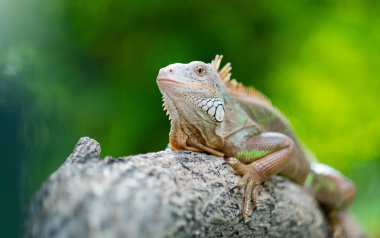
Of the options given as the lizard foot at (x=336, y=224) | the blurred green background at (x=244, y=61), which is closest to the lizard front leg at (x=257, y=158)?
the lizard foot at (x=336, y=224)

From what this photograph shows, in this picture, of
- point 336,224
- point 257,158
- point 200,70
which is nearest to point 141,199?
point 200,70

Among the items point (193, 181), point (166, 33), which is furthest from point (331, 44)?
point (193, 181)

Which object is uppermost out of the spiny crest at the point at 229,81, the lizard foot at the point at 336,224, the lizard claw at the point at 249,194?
the spiny crest at the point at 229,81

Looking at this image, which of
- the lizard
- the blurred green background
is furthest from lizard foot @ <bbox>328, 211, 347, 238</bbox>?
the blurred green background

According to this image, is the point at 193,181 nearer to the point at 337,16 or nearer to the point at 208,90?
the point at 208,90

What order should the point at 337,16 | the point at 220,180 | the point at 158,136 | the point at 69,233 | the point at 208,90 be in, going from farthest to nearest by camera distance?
the point at 337,16 < the point at 158,136 < the point at 208,90 < the point at 220,180 < the point at 69,233

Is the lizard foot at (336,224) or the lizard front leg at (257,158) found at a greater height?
the lizard front leg at (257,158)

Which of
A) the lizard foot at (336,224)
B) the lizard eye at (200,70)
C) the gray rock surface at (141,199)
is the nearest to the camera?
the gray rock surface at (141,199)

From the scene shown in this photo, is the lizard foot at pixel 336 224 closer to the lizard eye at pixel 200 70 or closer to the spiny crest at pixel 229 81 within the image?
the spiny crest at pixel 229 81
